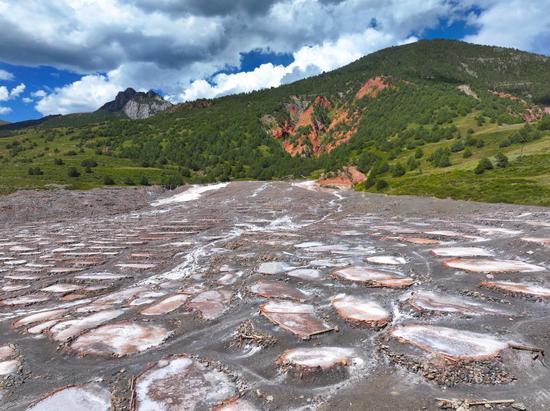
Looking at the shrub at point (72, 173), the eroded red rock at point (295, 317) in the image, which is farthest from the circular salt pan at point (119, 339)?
the shrub at point (72, 173)

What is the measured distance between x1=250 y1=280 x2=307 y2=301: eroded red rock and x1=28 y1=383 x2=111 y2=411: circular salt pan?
4.95 metres

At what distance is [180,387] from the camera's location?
586cm

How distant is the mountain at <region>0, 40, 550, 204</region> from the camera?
5609 cm

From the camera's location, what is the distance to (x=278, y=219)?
31328 millimetres

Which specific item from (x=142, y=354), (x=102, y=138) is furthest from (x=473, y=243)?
(x=102, y=138)

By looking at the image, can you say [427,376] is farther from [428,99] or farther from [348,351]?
[428,99]

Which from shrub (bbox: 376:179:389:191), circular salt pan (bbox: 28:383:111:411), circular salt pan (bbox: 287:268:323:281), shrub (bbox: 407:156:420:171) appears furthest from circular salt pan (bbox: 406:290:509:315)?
shrub (bbox: 407:156:420:171)

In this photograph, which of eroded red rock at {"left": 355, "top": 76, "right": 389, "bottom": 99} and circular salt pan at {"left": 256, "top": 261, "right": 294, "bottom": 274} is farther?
eroded red rock at {"left": 355, "top": 76, "right": 389, "bottom": 99}

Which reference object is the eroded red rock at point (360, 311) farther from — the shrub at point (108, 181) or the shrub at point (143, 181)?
the shrub at point (143, 181)

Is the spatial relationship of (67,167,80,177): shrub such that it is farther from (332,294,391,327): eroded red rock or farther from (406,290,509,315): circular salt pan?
(406,290,509,315): circular salt pan

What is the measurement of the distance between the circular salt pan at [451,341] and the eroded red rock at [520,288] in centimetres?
306

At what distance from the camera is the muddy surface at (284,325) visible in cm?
566

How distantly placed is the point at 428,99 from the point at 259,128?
6509cm

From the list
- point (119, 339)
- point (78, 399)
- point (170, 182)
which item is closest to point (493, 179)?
point (119, 339)
